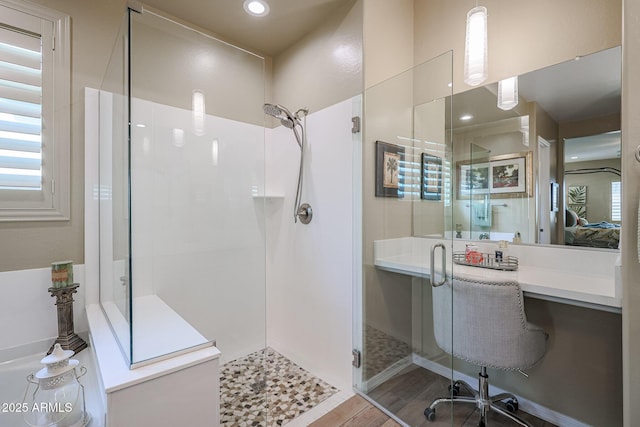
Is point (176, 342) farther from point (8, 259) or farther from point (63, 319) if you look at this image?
point (8, 259)

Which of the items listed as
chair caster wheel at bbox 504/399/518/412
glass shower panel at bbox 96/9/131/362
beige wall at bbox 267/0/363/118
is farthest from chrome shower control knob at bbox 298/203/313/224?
chair caster wheel at bbox 504/399/518/412

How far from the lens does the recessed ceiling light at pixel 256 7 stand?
2014mm

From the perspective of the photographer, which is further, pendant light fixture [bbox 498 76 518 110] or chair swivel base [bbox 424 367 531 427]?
pendant light fixture [bbox 498 76 518 110]

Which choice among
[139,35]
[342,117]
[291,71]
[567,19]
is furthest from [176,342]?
[567,19]

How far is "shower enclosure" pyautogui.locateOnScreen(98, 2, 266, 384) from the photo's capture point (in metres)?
1.33

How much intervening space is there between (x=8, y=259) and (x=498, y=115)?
3.04m

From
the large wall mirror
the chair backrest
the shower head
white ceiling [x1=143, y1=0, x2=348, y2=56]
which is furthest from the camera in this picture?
the shower head

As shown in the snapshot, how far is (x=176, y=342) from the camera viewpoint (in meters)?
1.30

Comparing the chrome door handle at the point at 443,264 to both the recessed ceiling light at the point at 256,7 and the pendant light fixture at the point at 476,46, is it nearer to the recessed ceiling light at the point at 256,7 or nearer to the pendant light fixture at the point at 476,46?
the pendant light fixture at the point at 476,46

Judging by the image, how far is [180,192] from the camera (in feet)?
5.15

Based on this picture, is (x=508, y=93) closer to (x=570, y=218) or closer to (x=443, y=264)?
(x=570, y=218)

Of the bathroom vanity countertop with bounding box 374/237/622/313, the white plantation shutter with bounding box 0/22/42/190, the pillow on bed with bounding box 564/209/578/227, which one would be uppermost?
the white plantation shutter with bounding box 0/22/42/190

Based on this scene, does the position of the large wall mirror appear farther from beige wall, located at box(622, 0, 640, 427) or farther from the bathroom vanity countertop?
beige wall, located at box(622, 0, 640, 427)

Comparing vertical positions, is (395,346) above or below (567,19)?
below
